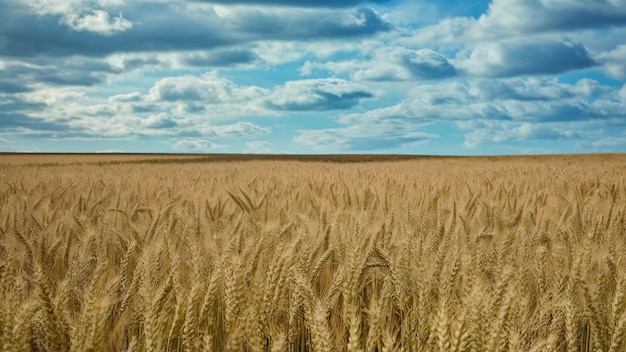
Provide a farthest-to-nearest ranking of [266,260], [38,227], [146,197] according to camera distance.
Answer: [146,197] → [38,227] → [266,260]

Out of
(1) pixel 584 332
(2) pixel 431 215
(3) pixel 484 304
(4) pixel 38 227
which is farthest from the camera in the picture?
(2) pixel 431 215

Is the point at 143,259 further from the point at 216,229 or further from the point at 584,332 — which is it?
the point at 584,332

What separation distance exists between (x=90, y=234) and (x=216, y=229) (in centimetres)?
75

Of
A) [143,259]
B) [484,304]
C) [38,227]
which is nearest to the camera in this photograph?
[484,304]

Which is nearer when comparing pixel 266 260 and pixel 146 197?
pixel 266 260

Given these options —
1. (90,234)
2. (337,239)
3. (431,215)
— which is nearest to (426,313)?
(337,239)

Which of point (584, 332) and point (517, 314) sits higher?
point (517, 314)

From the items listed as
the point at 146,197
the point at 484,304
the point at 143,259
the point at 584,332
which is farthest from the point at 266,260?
the point at 146,197

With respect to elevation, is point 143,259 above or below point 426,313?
above

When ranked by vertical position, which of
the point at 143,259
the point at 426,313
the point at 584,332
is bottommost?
the point at 584,332

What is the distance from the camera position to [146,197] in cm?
450

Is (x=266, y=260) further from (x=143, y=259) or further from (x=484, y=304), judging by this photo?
(x=484, y=304)

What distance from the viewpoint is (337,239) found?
2.40 meters

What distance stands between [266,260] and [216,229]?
0.78m
